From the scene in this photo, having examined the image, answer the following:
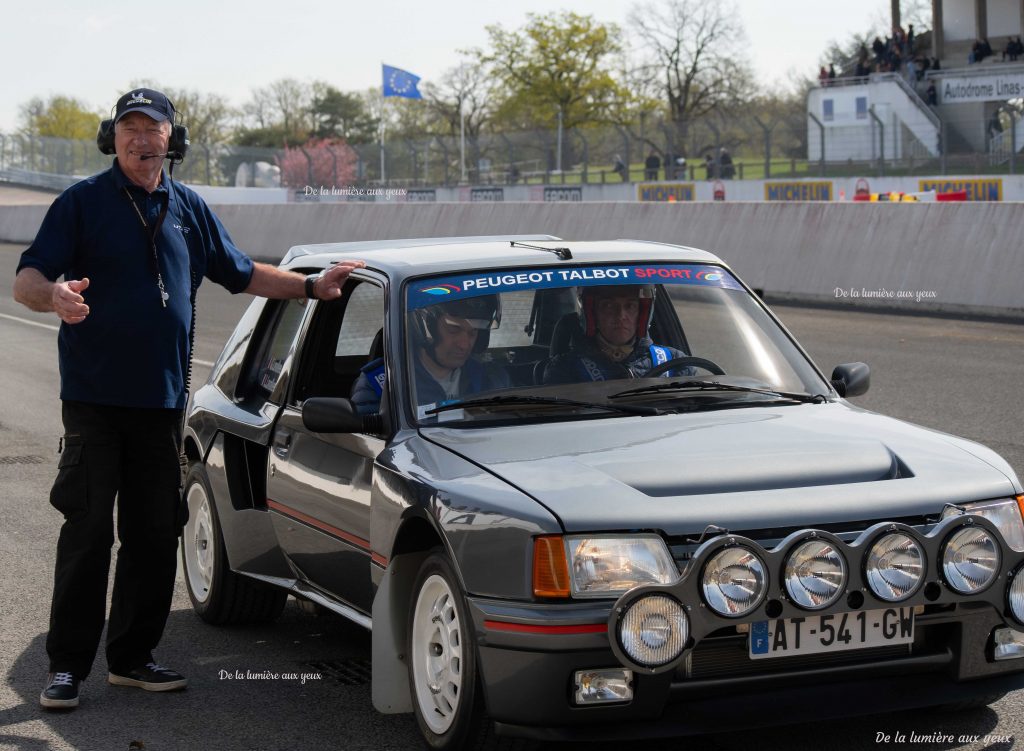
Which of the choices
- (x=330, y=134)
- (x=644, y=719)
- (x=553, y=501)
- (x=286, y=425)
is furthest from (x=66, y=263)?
(x=330, y=134)

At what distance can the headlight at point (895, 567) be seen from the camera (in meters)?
3.72

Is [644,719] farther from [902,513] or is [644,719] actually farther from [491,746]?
[902,513]

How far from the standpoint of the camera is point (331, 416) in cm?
463

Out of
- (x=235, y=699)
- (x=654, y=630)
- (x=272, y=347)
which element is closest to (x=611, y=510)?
(x=654, y=630)

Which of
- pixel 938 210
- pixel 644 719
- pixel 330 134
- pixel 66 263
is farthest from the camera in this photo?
pixel 330 134

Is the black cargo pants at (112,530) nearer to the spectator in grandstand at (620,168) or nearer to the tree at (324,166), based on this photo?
the spectator in grandstand at (620,168)

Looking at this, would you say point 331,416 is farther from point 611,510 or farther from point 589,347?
point 611,510

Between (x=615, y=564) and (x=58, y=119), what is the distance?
137575mm

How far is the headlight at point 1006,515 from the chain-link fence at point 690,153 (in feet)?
112

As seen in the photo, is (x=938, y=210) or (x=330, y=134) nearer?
(x=938, y=210)

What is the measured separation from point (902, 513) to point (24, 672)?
320cm

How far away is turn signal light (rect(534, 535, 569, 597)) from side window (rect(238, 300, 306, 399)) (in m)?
2.21

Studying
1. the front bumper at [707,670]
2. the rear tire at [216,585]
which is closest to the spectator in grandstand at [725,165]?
the rear tire at [216,585]

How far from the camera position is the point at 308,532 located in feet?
17.0
